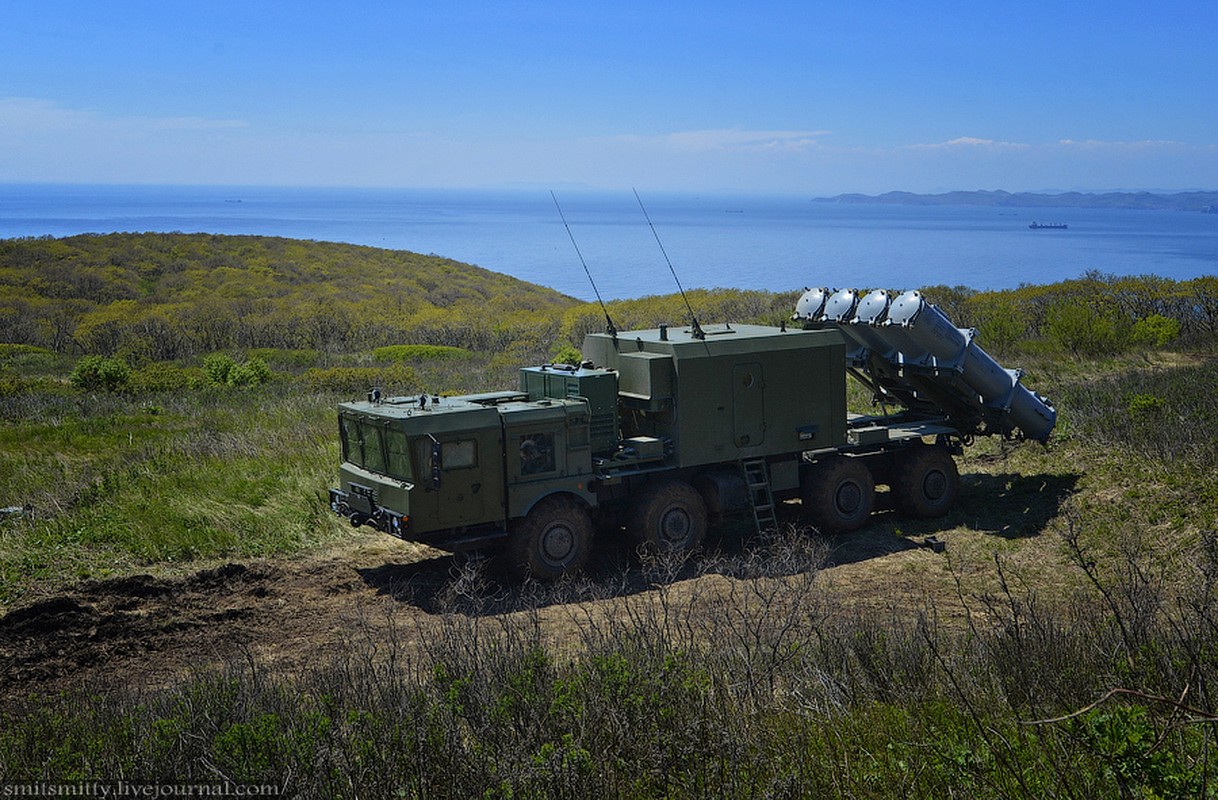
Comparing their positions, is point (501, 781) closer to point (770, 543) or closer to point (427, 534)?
point (427, 534)

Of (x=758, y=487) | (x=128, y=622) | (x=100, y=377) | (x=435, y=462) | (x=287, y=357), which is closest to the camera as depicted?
(x=128, y=622)

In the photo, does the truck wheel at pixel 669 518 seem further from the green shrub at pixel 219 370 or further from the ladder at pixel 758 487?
the green shrub at pixel 219 370

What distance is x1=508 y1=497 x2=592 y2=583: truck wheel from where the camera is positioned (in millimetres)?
12359

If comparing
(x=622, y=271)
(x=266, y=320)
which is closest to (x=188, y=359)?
(x=266, y=320)

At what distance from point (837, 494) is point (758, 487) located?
4.41 feet

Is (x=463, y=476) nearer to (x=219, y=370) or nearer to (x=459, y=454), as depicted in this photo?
(x=459, y=454)

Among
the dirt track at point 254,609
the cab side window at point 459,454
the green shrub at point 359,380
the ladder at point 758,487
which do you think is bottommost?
the dirt track at point 254,609

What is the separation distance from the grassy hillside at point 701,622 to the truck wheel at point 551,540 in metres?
0.42

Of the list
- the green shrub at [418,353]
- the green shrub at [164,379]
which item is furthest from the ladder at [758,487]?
the green shrub at [418,353]

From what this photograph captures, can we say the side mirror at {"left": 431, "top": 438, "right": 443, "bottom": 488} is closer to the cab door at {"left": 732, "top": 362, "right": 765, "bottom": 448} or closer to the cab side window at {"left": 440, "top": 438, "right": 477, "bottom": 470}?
the cab side window at {"left": 440, "top": 438, "right": 477, "bottom": 470}

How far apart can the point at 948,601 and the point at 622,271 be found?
8338 cm

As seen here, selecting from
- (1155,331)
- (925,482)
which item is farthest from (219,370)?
(1155,331)

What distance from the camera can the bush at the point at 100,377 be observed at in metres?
26.4

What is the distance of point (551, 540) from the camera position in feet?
41.1
